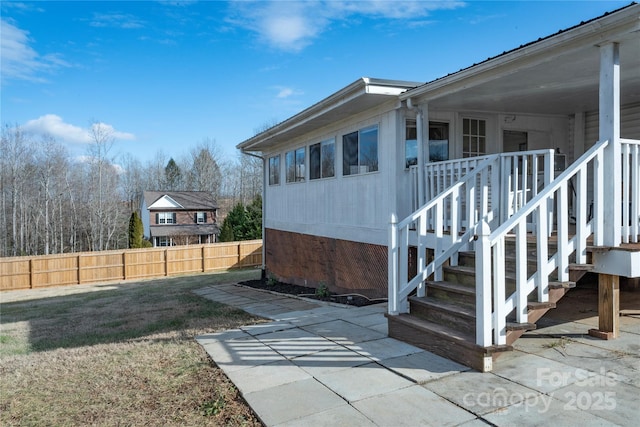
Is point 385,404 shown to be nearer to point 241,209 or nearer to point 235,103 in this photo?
point 241,209

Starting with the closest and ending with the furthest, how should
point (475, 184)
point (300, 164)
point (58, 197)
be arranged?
point (475, 184), point (300, 164), point (58, 197)

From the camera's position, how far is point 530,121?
7.96m

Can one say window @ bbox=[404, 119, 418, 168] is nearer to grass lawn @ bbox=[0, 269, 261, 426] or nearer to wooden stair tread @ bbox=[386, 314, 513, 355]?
wooden stair tread @ bbox=[386, 314, 513, 355]

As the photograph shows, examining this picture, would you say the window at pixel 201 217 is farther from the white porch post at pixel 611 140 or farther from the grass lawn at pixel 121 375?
the white porch post at pixel 611 140

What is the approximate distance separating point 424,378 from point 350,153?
5.48m

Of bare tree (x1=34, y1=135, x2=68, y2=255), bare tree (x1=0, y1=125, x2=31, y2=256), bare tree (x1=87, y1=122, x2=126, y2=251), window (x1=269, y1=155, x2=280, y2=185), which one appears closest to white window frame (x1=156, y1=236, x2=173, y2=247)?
bare tree (x1=87, y1=122, x2=126, y2=251)

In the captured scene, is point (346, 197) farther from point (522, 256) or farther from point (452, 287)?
point (522, 256)

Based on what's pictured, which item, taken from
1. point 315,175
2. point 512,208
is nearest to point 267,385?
point 512,208

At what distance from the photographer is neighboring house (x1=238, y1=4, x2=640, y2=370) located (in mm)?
3773

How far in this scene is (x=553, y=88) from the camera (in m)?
5.96

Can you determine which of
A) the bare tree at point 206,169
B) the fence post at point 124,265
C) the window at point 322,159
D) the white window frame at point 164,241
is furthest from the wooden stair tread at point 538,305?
the bare tree at point 206,169

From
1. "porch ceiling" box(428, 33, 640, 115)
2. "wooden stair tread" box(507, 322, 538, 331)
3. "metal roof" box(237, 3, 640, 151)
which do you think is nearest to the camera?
"wooden stair tread" box(507, 322, 538, 331)

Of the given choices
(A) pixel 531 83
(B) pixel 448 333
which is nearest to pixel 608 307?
(B) pixel 448 333

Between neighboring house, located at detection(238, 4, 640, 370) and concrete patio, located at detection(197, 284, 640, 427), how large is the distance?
34 centimetres
